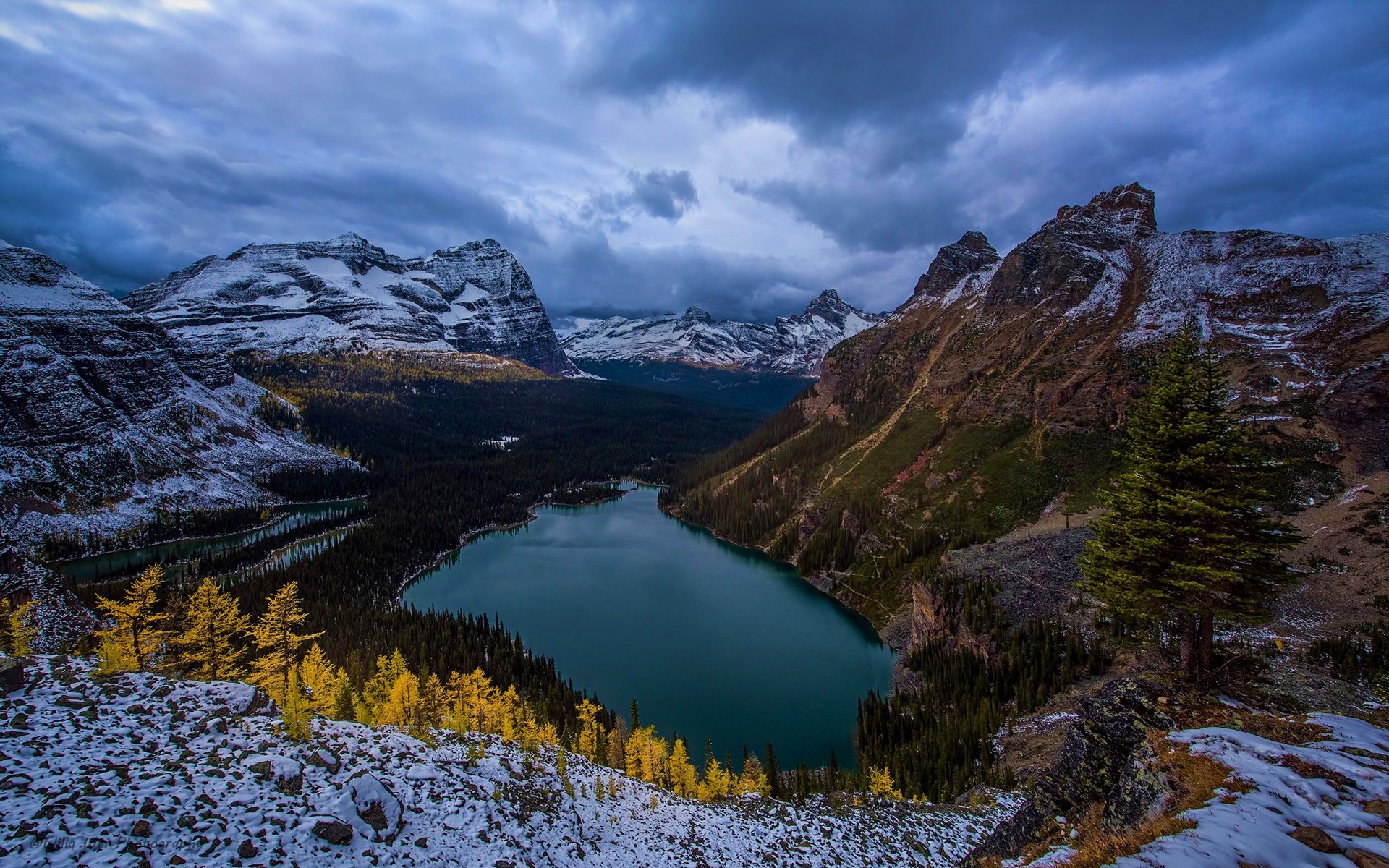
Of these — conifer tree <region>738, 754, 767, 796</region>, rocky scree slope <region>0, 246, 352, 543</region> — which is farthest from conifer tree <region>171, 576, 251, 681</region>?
rocky scree slope <region>0, 246, 352, 543</region>

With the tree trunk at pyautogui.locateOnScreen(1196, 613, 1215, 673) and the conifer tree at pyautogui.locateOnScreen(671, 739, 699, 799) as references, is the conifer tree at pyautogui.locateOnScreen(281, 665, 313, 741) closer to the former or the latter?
the conifer tree at pyautogui.locateOnScreen(671, 739, 699, 799)

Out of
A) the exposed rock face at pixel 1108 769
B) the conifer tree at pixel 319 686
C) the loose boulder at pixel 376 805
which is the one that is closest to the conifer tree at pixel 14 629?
the conifer tree at pixel 319 686

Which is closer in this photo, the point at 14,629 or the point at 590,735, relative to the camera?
the point at 14,629

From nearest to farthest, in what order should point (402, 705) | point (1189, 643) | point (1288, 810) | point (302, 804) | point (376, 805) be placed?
point (1288, 810) < point (302, 804) < point (1189, 643) < point (376, 805) < point (402, 705)

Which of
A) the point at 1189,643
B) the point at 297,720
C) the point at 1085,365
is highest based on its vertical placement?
the point at 1085,365

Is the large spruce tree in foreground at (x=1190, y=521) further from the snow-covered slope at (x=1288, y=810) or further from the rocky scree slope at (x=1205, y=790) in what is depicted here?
the snow-covered slope at (x=1288, y=810)

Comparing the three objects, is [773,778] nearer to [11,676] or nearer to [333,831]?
[333,831]

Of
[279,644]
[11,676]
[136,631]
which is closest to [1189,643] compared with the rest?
[11,676]
